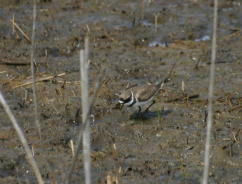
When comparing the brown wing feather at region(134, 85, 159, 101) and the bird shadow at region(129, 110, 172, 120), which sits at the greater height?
the brown wing feather at region(134, 85, 159, 101)

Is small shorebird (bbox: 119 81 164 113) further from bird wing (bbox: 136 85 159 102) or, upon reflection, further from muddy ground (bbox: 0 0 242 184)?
muddy ground (bbox: 0 0 242 184)

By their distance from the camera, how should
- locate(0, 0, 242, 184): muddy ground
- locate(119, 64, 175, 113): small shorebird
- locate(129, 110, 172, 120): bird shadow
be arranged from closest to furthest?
locate(0, 0, 242, 184): muddy ground < locate(119, 64, 175, 113): small shorebird < locate(129, 110, 172, 120): bird shadow

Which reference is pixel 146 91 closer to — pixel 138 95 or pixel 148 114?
pixel 138 95

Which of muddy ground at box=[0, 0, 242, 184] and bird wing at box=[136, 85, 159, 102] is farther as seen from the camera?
bird wing at box=[136, 85, 159, 102]

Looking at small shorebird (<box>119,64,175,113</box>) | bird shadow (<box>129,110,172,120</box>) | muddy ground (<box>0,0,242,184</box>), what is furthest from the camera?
bird shadow (<box>129,110,172,120</box>)

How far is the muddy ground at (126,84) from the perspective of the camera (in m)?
6.87

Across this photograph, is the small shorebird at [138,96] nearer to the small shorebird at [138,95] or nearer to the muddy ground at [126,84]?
the small shorebird at [138,95]

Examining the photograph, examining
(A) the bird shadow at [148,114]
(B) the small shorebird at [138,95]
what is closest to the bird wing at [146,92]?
(B) the small shorebird at [138,95]

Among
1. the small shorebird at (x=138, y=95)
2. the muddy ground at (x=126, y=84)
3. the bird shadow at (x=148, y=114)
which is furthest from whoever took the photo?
the bird shadow at (x=148, y=114)

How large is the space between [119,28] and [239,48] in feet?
5.84

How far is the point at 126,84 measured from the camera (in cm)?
889

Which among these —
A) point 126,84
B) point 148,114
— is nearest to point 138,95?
point 148,114

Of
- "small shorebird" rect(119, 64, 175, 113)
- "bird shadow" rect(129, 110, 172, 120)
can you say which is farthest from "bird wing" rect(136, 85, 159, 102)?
"bird shadow" rect(129, 110, 172, 120)

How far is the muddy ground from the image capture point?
687 cm
